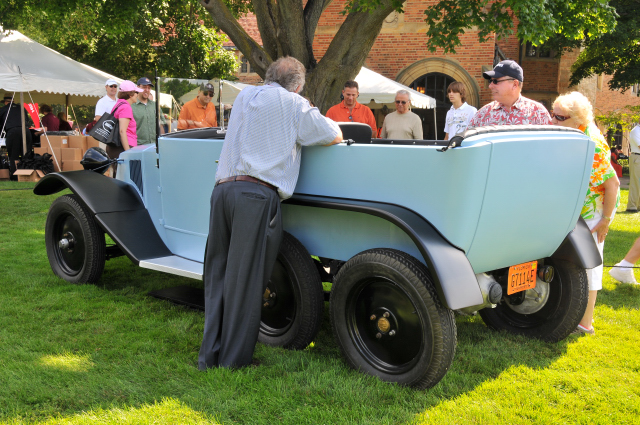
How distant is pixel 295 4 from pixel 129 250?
6.97 metres

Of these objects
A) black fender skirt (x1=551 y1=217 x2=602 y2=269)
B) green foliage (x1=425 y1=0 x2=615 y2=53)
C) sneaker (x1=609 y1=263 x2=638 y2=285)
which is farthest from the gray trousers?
green foliage (x1=425 y1=0 x2=615 y2=53)

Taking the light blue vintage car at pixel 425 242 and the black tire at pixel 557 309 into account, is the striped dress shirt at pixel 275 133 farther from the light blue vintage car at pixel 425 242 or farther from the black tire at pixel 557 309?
the black tire at pixel 557 309

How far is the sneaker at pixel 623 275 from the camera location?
17.9 ft

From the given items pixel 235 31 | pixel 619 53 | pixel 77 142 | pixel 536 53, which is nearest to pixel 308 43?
pixel 235 31

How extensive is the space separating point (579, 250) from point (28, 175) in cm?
1379

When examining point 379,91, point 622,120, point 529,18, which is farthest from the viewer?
point 622,120

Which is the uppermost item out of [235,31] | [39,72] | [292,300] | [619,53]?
[619,53]

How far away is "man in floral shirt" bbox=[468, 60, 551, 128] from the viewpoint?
160 inches

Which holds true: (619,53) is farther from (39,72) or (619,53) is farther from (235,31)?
(39,72)

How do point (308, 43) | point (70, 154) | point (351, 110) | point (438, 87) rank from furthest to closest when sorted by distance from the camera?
point (438, 87) → point (70, 154) → point (308, 43) → point (351, 110)

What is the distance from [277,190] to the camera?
3324 mm

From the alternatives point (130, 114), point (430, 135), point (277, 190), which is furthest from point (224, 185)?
point (430, 135)

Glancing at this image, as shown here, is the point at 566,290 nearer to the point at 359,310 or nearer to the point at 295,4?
the point at 359,310

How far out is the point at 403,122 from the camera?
7887 millimetres
